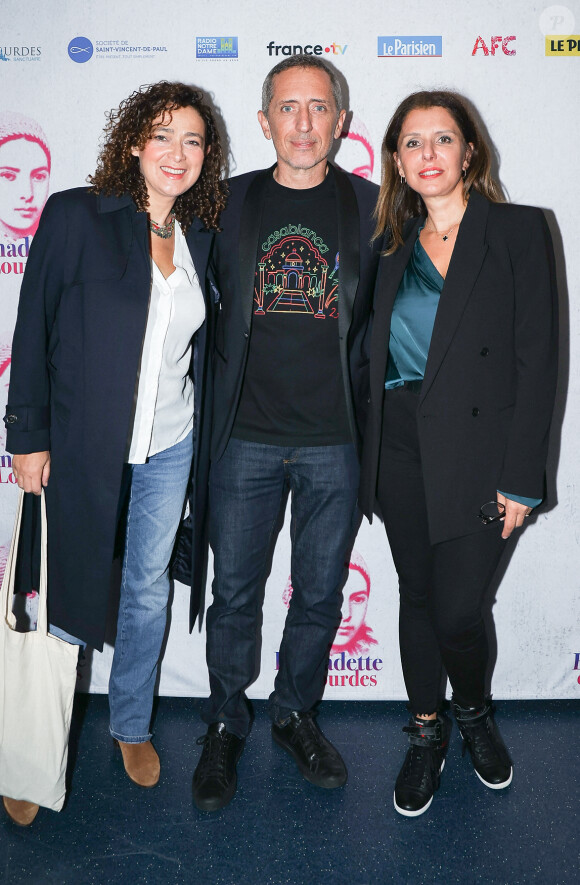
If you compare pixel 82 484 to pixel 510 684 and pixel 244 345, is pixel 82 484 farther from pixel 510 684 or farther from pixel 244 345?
pixel 510 684

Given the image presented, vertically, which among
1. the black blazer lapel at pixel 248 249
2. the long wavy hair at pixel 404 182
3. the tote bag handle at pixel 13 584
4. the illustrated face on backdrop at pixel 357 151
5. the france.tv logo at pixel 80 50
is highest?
the france.tv logo at pixel 80 50

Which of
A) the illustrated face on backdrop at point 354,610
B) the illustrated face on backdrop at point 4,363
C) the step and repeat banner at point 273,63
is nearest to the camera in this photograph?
the step and repeat banner at point 273,63

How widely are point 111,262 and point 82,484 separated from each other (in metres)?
0.59

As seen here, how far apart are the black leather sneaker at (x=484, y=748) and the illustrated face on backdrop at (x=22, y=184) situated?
6.83 ft

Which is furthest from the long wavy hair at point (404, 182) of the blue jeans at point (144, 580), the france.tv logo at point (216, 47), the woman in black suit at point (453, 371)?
the blue jeans at point (144, 580)

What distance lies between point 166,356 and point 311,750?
130 centimetres

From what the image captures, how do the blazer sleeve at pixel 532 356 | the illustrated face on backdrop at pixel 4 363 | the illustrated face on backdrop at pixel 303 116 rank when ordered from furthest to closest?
the illustrated face on backdrop at pixel 4 363
the illustrated face on backdrop at pixel 303 116
the blazer sleeve at pixel 532 356

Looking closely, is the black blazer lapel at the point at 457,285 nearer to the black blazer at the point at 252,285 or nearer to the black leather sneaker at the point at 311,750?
the black blazer at the point at 252,285

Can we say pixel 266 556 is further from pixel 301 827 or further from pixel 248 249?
pixel 248 249

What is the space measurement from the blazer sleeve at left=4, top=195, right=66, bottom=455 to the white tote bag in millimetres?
210

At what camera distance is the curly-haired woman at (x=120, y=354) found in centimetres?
196

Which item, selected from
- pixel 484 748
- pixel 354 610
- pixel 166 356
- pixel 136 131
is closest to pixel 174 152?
pixel 136 131

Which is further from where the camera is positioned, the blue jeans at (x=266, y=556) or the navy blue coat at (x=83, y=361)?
the blue jeans at (x=266, y=556)

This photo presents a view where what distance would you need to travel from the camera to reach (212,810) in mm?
2180
